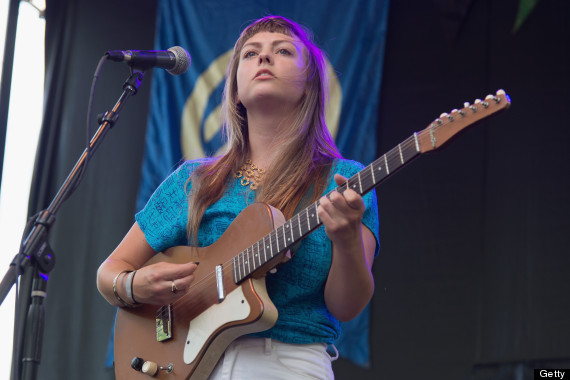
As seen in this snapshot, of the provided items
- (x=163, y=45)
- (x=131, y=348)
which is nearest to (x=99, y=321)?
(x=163, y=45)

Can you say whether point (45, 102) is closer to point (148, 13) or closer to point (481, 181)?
point (148, 13)

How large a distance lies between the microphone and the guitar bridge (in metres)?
0.73

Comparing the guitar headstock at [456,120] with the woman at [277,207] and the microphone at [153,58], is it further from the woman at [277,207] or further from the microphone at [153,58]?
the microphone at [153,58]

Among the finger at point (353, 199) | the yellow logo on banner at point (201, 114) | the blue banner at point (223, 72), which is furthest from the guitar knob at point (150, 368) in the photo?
the yellow logo on banner at point (201, 114)

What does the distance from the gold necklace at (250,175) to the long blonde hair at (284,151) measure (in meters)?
0.02

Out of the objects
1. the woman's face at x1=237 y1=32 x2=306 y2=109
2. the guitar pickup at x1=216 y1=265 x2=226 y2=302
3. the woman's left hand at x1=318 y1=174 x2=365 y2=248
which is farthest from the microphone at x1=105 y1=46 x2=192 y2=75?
the woman's left hand at x1=318 y1=174 x2=365 y2=248

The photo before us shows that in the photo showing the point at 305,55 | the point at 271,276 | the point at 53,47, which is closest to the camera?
the point at 271,276

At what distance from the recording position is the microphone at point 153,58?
206 cm

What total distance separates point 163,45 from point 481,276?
2.14m

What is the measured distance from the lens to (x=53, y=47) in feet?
13.5

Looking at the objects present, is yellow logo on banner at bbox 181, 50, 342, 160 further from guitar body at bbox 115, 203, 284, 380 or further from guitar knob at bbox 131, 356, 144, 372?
guitar knob at bbox 131, 356, 144, 372

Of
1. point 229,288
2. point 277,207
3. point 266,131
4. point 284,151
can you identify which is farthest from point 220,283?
point 266,131

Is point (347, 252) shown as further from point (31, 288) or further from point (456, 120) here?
point (31, 288)

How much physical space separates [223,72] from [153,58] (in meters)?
1.73
